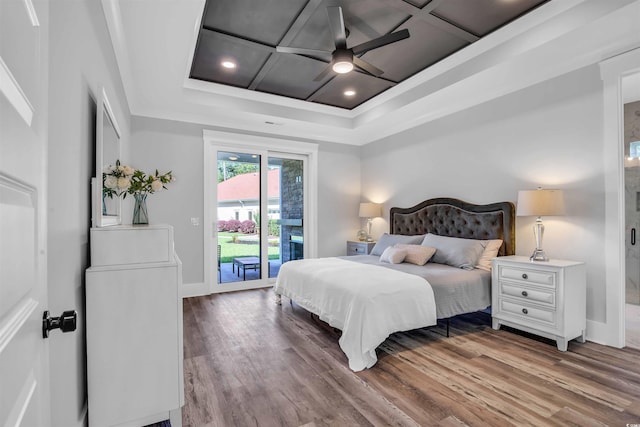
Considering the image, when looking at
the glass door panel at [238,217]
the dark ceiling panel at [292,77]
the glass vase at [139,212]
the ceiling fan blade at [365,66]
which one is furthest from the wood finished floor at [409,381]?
the dark ceiling panel at [292,77]

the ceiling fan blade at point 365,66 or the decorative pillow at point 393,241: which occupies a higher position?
the ceiling fan blade at point 365,66

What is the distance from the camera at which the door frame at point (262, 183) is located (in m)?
4.79

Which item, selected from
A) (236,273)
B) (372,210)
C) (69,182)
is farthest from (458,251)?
(69,182)

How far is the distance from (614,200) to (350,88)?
3.04 m

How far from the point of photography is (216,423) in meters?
1.88

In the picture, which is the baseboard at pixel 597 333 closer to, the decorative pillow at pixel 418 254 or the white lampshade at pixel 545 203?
the white lampshade at pixel 545 203

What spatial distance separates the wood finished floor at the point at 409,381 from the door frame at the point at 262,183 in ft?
5.28

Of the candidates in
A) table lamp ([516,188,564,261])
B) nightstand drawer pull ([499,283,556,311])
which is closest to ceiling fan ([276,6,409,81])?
table lamp ([516,188,564,261])

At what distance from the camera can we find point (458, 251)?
144 inches

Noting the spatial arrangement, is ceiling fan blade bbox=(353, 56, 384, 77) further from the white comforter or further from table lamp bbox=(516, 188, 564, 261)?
the white comforter

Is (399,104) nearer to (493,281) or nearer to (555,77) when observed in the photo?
(555,77)

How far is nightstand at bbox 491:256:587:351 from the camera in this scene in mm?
2799

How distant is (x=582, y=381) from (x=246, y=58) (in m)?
4.05

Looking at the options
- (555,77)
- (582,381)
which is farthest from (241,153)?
(582,381)
